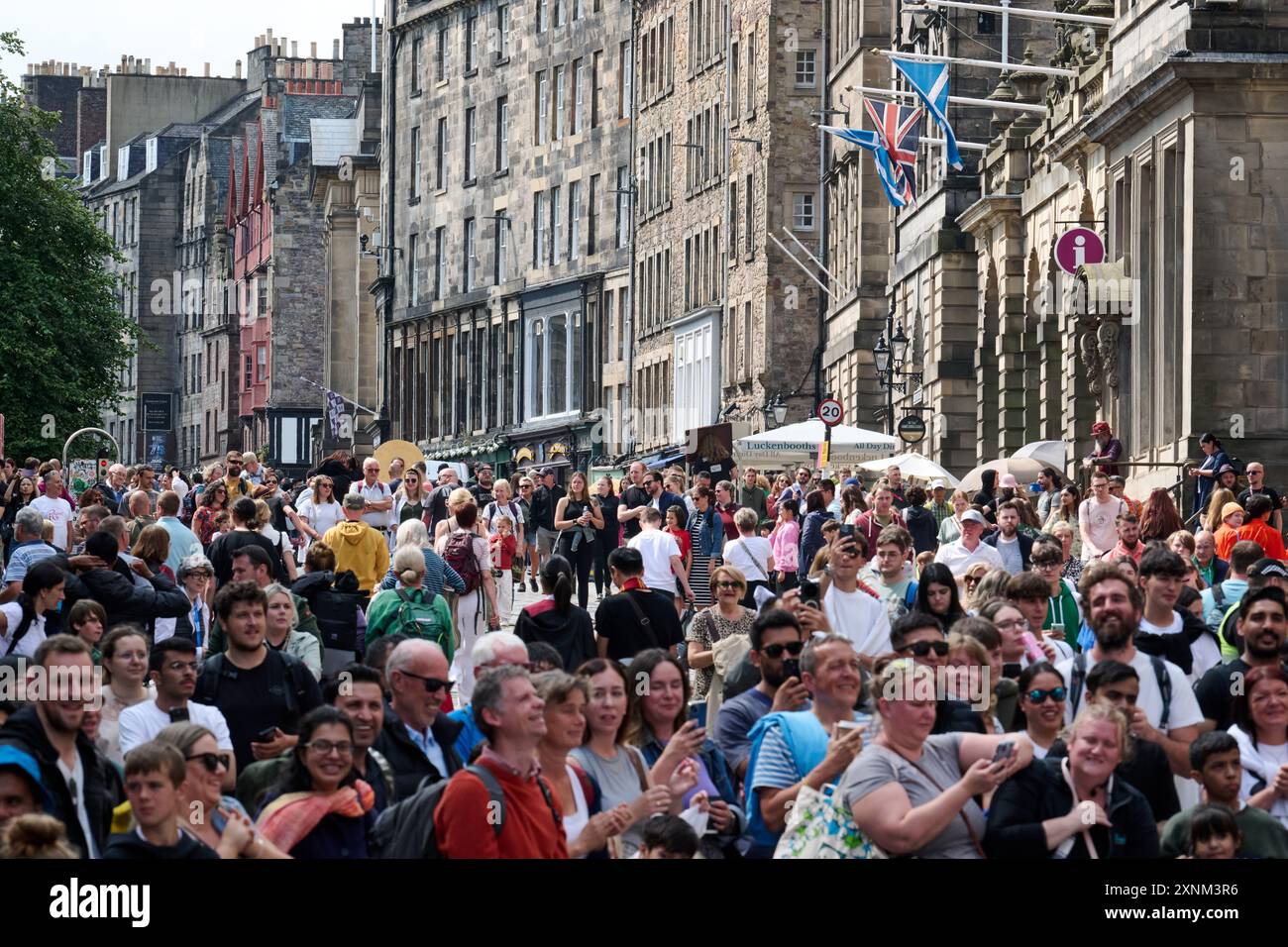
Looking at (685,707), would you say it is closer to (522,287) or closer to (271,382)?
(522,287)

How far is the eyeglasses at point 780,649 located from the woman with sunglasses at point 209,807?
2904 mm

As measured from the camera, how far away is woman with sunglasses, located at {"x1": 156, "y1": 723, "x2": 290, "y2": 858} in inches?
331

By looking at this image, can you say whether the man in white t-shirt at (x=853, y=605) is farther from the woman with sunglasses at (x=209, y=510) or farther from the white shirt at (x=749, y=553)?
the woman with sunglasses at (x=209, y=510)

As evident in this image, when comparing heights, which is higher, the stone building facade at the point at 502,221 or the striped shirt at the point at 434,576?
the stone building facade at the point at 502,221

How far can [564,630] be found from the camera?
15133mm

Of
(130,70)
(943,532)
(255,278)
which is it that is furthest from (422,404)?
(943,532)

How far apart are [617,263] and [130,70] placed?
66.6 metres

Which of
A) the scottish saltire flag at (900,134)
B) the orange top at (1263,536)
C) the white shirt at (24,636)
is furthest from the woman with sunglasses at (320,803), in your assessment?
the scottish saltire flag at (900,134)

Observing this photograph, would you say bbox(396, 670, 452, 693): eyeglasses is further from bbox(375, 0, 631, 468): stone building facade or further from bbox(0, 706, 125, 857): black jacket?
bbox(375, 0, 631, 468): stone building facade

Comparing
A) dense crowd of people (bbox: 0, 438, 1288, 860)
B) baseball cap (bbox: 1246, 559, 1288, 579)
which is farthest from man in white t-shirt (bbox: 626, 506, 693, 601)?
baseball cap (bbox: 1246, 559, 1288, 579)

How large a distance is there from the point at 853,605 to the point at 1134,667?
12.2 feet

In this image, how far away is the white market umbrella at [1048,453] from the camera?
126 feet

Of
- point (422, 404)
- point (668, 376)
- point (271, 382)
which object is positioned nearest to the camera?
point (668, 376)

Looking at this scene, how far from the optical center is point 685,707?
408 inches
